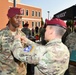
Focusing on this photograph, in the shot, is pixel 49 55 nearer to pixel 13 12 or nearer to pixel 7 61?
pixel 7 61

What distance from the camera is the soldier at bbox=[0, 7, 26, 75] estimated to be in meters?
4.02

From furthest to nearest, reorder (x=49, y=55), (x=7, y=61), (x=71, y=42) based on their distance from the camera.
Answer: (x=71, y=42) < (x=7, y=61) < (x=49, y=55)

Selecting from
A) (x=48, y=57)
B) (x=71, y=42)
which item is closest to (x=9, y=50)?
(x=48, y=57)

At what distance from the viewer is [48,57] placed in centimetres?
276

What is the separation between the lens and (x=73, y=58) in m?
6.42

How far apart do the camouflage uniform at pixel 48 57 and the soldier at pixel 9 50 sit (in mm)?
1192

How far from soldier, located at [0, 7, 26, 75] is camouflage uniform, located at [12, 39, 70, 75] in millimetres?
1192

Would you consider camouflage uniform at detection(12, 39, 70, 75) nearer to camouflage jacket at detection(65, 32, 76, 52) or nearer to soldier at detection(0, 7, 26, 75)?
soldier at detection(0, 7, 26, 75)

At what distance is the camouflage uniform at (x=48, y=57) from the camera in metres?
2.75

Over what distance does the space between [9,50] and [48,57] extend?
1.36m

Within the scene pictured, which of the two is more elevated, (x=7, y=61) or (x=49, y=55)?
(x=49, y=55)

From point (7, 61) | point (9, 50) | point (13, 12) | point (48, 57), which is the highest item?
point (13, 12)

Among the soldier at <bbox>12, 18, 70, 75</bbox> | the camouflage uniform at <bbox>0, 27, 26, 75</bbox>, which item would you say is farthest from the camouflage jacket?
the soldier at <bbox>12, 18, 70, 75</bbox>

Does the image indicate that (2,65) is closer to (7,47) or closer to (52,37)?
(7,47)
